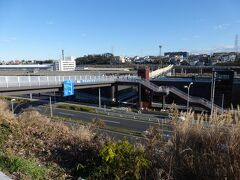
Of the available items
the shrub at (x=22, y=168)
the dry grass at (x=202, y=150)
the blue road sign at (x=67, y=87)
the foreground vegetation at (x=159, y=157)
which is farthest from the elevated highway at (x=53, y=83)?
the shrub at (x=22, y=168)

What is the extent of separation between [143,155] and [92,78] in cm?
4551

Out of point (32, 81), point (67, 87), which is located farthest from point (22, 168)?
point (67, 87)

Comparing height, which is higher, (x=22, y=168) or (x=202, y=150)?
(x=202, y=150)

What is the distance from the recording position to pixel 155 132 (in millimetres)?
6980

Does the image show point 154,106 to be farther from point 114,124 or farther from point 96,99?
point 114,124

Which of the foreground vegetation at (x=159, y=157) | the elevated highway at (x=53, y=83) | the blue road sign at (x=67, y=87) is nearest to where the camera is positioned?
the foreground vegetation at (x=159, y=157)

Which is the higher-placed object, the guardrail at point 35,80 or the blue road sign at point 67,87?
the guardrail at point 35,80

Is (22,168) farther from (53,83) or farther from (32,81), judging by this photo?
(53,83)

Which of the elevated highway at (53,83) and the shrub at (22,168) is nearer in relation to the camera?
the shrub at (22,168)

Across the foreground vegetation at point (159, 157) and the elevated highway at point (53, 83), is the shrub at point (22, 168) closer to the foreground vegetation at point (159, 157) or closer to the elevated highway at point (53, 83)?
the foreground vegetation at point (159, 157)

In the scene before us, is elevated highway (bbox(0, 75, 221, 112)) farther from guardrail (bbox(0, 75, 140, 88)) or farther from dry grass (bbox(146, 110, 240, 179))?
dry grass (bbox(146, 110, 240, 179))

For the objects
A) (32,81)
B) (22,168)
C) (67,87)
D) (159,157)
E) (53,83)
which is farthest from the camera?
(67,87)

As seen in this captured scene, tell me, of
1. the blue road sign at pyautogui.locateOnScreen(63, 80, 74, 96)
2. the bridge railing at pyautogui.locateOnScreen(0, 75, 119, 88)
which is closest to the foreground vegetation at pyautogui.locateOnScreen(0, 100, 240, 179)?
the bridge railing at pyautogui.locateOnScreen(0, 75, 119, 88)

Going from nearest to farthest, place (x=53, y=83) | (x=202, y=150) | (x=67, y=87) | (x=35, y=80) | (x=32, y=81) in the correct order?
(x=202, y=150) → (x=32, y=81) → (x=35, y=80) → (x=53, y=83) → (x=67, y=87)
